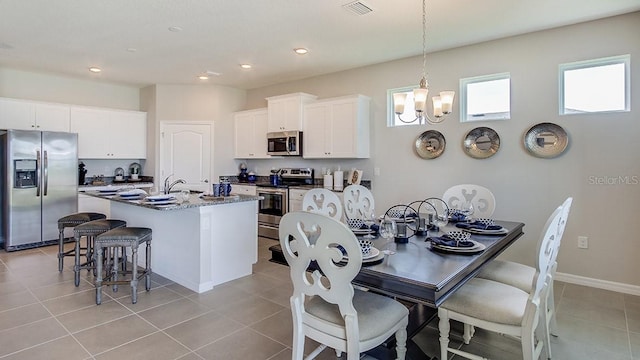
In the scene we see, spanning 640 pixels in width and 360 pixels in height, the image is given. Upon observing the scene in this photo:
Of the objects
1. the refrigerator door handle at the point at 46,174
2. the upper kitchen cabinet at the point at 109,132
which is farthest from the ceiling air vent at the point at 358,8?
the upper kitchen cabinet at the point at 109,132

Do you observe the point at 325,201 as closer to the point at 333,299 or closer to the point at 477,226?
the point at 477,226

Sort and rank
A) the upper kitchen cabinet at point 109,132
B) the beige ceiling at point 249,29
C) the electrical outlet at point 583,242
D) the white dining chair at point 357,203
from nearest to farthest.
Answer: the beige ceiling at point 249,29
the white dining chair at point 357,203
the electrical outlet at point 583,242
the upper kitchen cabinet at point 109,132

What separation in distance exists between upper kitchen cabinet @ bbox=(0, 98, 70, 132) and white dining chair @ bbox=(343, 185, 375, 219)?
503 centimetres

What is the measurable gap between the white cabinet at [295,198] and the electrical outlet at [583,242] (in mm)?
3508

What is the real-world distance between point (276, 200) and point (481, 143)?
3.18m

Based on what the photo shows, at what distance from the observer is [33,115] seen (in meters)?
5.52

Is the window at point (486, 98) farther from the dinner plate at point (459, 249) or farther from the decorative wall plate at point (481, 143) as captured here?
the dinner plate at point (459, 249)

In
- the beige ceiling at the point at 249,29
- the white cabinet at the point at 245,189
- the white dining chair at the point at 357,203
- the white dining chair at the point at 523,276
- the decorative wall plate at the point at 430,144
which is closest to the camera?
the white dining chair at the point at 523,276

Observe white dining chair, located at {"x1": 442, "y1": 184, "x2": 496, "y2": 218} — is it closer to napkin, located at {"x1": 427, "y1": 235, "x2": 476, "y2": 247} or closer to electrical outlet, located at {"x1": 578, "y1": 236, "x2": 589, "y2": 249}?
electrical outlet, located at {"x1": 578, "y1": 236, "x2": 589, "y2": 249}

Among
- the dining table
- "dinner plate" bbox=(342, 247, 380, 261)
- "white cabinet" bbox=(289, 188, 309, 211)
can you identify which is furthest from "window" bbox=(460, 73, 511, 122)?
"dinner plate" bbox=(342, 247, 380, 261)

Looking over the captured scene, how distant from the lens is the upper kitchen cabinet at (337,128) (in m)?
5.08

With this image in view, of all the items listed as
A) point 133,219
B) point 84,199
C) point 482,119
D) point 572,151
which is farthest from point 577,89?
point 84,199

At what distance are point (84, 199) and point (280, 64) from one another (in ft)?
12.3

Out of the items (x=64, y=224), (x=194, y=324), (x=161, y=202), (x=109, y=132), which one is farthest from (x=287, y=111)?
(x=194, y=324)
